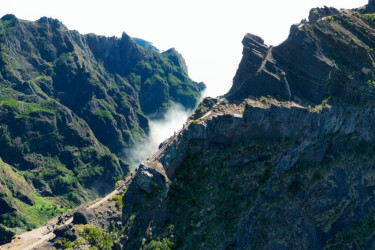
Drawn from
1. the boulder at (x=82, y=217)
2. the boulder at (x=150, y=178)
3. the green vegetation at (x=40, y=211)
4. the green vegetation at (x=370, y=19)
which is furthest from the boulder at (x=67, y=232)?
the green vegetation at (x=40, y=211)

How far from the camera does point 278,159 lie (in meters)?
74.8

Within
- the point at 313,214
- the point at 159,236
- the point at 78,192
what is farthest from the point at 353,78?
the point at 78,192

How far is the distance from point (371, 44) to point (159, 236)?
2582 inches

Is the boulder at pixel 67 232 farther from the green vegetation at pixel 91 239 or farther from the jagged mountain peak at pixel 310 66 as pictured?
the jagged mountain peak at pixel 310 66

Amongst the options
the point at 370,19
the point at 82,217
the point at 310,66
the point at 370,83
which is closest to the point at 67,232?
the point at 82,217

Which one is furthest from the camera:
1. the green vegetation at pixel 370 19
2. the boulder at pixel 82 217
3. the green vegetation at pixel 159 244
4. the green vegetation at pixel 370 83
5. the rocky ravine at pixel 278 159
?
the green vegetation at pixel 370 19

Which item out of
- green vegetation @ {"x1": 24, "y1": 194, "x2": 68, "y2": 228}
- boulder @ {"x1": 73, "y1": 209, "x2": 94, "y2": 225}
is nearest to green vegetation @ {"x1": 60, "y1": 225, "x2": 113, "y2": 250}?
boulder @ {"x1": 73, "y1": 209, "x2": 94, "y2": 225}

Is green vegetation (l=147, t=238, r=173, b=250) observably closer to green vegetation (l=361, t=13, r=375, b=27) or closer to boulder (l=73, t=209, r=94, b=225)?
boulder (l=73, t=209, r=94, b=225)

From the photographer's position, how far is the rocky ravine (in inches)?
2581

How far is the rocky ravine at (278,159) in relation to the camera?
65.6 metres

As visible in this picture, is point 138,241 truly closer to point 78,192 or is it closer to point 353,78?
point 353,78

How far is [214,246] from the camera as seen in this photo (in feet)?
217

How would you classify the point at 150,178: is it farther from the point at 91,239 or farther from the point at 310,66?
the point at 310,66

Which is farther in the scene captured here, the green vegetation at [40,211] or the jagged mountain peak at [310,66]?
the green vegetation at [40,211]
